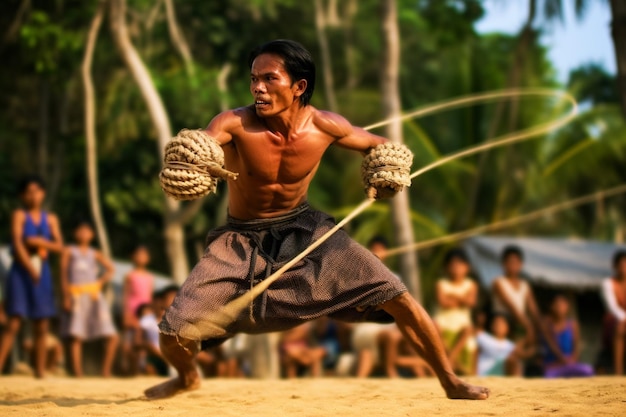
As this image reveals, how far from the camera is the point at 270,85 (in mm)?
5086

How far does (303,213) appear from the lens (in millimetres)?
5445

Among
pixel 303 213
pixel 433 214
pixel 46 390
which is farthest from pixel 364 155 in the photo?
pixel 433 214

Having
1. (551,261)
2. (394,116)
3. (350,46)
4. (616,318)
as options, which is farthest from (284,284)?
(350,46)

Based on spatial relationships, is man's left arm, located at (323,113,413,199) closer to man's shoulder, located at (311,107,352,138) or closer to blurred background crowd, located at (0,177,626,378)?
man's shoulder, located at (311,107,352,138)

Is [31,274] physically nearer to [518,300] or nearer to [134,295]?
[134,295]

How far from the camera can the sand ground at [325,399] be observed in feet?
17.2

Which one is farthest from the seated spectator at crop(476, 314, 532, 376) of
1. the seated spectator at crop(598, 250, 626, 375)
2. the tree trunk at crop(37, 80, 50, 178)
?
the tree trunk at crop(37, 80, 50, 178)

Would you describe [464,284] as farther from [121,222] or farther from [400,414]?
[121,222]

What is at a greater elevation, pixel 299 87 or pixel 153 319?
pixel 299 87

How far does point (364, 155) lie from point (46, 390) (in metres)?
2.87

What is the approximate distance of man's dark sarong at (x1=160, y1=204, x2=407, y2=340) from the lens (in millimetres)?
5141

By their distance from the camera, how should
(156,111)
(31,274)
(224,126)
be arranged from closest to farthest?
(224,126) → (31,274) → (156,111)

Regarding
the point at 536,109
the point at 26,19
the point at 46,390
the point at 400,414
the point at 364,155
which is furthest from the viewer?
the point at 536,109

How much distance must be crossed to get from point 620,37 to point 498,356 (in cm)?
298
